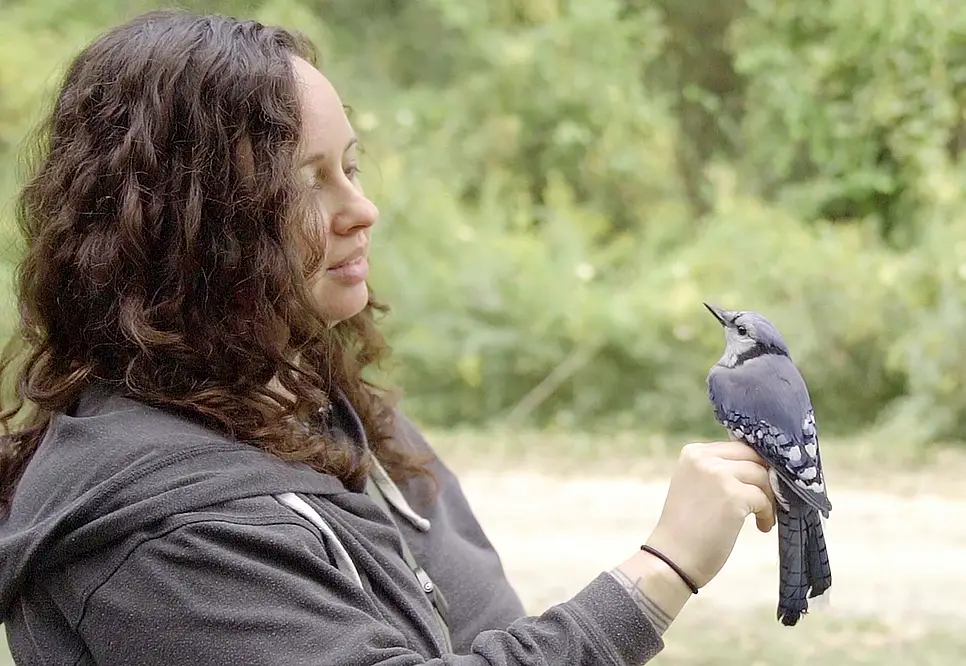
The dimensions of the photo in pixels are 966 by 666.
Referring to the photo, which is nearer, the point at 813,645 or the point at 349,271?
the point at 349,271

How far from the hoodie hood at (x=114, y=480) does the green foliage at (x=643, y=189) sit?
3.26 ft

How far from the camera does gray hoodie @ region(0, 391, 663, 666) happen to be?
649 mm

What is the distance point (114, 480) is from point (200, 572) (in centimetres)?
8

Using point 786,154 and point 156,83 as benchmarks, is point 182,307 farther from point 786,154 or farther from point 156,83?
point 786,154

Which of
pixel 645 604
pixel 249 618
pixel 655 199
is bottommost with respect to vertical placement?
pixel 249 618

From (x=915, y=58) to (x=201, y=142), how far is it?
1385 millimetres

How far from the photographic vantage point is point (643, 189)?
2.16 m

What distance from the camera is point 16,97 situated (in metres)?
2.29

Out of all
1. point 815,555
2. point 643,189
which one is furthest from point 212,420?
point 643,189

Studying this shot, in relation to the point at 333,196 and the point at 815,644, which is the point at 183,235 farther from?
the point at 815,644

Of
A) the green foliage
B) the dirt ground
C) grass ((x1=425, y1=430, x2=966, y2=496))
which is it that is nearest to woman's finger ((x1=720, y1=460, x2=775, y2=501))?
the dirt ground

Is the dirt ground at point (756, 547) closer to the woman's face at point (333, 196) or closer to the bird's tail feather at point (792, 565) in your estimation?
the bird's tail feather at point (792, 565)

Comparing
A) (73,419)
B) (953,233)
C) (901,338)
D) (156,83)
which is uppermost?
(953,233)

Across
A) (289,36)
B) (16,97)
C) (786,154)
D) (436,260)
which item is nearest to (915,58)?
(786,154)
